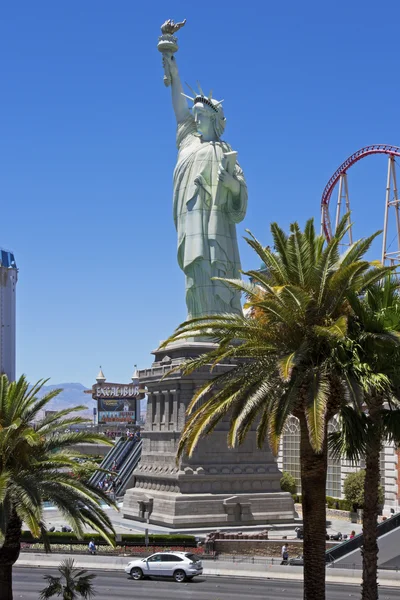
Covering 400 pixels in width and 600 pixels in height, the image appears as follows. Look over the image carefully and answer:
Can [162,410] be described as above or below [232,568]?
above

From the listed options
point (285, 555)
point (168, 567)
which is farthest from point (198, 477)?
point (168, 567)

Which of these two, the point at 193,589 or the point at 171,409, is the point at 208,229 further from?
the point at 193,589

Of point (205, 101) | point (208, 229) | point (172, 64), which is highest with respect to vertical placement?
point (172, 64)

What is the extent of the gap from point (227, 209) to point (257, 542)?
19.5 m

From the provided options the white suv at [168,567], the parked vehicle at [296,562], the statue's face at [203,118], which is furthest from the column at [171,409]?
the statue's face at [203,118]

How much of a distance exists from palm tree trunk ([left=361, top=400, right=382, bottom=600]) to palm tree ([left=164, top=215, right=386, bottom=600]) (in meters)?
0.90

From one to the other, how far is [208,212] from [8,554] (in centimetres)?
3247

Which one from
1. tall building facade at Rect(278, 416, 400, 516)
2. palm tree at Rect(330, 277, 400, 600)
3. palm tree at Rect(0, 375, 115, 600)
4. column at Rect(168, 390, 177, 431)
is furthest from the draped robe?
palm tree at Rect(330, 277, 400, 600)

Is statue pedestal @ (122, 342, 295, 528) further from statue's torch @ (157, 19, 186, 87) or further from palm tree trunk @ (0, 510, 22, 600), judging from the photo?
palm tree trunk @ (0, 510, 22, 600)

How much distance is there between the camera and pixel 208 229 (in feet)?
169

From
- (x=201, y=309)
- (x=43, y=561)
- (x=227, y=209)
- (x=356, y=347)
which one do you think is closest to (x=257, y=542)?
(x=43, y=561)

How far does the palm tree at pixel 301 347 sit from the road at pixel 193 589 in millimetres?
11273

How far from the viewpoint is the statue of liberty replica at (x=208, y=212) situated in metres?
51.2

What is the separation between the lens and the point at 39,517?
1964 cm
